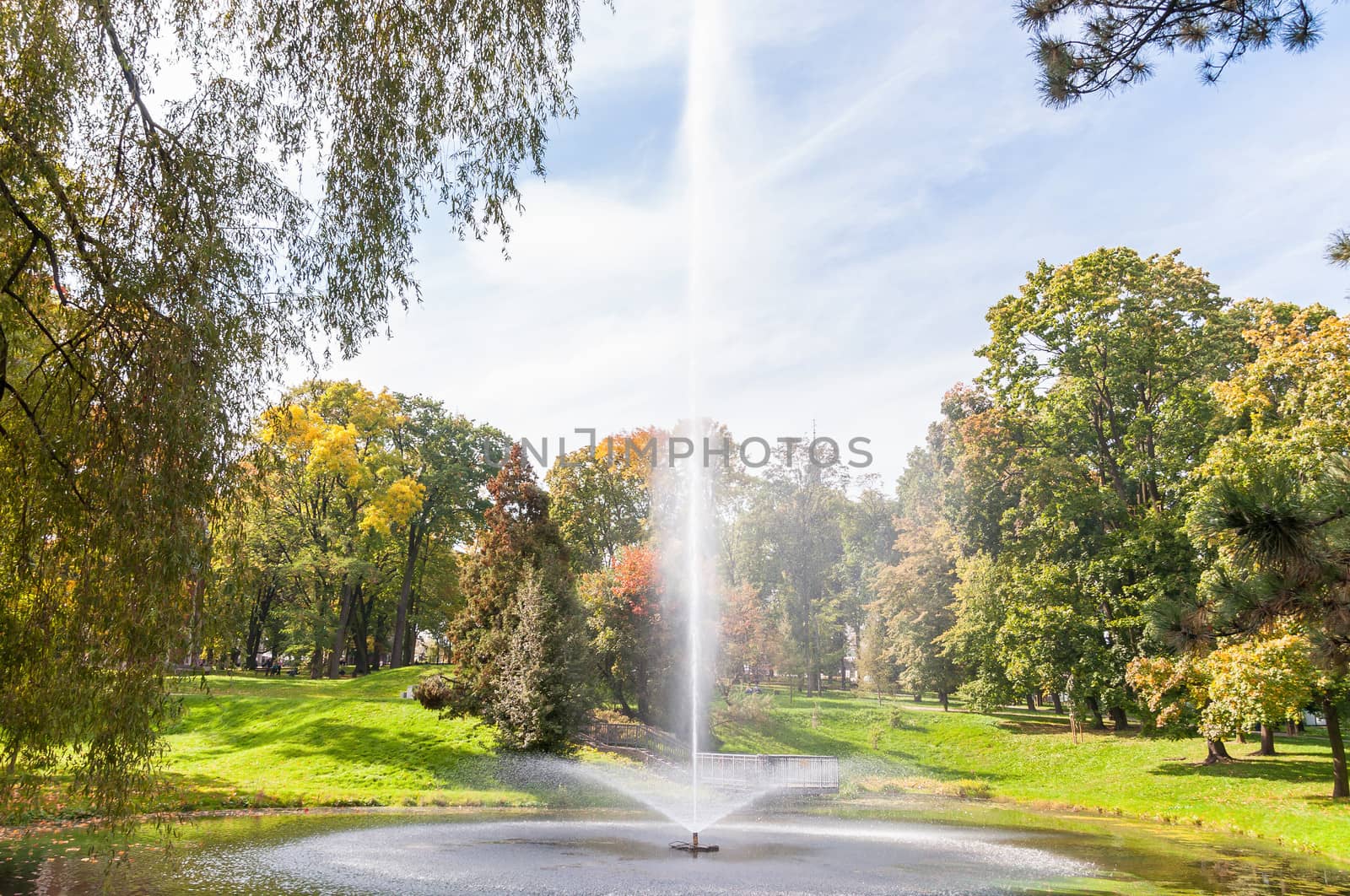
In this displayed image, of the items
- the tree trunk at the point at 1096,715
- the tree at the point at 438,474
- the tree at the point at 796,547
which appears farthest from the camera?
the tree at the point at 796,547

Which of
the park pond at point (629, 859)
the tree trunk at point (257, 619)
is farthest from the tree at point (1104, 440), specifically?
the tree trunk at point (257, 619)

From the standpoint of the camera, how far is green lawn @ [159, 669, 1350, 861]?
20719mm

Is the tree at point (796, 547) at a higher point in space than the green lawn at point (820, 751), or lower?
higher

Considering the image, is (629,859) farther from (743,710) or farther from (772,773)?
(743,710)

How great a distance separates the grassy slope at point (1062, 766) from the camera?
67.5 ft

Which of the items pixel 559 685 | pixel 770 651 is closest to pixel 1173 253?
pixel 770 651

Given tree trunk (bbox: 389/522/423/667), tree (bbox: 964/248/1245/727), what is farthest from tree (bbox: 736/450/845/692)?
tree (bbox: 964/248/1245/727)

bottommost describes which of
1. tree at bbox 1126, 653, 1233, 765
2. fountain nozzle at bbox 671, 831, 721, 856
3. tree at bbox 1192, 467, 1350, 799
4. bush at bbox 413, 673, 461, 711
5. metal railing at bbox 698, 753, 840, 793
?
metal railing at bbox 698, 753, 840, 793

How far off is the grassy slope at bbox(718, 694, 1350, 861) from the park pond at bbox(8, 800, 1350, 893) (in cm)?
312

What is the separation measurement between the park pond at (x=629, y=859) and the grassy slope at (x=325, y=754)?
2.51 meters

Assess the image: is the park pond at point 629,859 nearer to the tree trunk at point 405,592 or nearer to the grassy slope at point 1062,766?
the grassy slope at point 1062,766

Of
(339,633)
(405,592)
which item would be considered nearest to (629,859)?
(339,633)

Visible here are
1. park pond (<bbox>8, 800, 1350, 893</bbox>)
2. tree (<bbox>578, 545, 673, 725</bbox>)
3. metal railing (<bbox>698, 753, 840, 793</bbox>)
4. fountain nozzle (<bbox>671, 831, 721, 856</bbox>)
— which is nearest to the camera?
park pond (<bbox>8, 800, 1350, 893</bbox>)

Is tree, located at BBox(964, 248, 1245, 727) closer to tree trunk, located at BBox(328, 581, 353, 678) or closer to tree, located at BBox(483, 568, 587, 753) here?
tree, located at BBox(483, 568, 587, 753)
